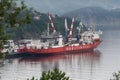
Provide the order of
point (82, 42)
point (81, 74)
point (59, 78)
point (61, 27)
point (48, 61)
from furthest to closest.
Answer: point (61, 27) < point (82, 42) < point (48, 61) < point (81, 74) < point (59, 78)

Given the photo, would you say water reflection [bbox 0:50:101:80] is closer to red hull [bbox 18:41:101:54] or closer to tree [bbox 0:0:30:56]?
red hull [bbox 18:41:101:54]

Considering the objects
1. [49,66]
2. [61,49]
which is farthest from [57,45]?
[49,66]

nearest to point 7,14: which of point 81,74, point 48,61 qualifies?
point 81,74

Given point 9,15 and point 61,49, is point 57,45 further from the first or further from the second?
point 9,15

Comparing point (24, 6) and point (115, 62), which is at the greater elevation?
point (24, 6)

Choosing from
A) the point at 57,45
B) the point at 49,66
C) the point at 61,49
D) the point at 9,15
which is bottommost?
the point at 49,66

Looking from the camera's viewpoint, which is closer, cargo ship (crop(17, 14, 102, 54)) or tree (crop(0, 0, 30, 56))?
tree (crop(0, 0, 30, 56))

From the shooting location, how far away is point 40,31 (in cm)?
10194

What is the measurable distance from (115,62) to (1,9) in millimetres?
50227

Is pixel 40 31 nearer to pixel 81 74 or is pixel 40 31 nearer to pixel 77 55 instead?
pixel 77 55

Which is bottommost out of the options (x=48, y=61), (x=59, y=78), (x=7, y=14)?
(x=48, y=61)

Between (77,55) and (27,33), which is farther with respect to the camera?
(27,33)

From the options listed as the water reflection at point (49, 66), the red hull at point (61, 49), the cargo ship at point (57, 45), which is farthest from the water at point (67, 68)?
the cargo ship at point (57, 45)

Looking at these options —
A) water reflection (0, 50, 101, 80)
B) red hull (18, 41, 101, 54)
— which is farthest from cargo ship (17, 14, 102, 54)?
water reflection (0, 50, 101, 80)
